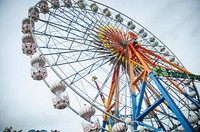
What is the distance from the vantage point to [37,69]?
11984mm

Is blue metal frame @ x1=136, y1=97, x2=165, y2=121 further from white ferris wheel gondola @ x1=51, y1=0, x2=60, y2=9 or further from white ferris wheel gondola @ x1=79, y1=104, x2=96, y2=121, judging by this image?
white ferris wheel gondola @ x1=51, y1=0, x2=60, y2=9

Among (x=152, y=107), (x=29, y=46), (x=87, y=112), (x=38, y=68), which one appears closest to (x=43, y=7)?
(x=29, y=46)

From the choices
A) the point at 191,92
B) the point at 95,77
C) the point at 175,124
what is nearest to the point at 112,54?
the point at 95,77

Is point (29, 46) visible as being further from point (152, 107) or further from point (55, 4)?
point (152, 107)

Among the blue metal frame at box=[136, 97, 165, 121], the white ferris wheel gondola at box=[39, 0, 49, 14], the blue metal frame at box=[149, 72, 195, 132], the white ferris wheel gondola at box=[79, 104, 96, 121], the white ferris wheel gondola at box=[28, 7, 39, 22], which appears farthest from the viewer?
the white ferris wheel gondola at box=[39, 0, 49, 14]

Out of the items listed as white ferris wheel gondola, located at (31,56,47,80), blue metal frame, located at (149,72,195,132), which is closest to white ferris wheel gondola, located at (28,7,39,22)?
white ferris wheel gondola, located at (31,56,47,80)

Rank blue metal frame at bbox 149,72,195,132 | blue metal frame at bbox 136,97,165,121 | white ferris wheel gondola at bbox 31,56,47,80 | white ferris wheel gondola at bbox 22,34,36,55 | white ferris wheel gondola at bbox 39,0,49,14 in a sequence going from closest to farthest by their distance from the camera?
blue metal frame at bbox 149,72,195,132 < blue metal frame at bbox 136,97,165,121 < white ferris wheel gondola at bbox 31,56,47,80 < white ferris wheel gondola at bbox 22,34,36,55 < white ferris wheel gondola at bbox 39,0,49,14

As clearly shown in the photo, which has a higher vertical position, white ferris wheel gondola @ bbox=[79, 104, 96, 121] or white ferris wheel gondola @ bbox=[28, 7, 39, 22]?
white ferris wheel gondola @ bbox=[28, 7, 39, 22]

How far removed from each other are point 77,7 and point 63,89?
8015 millimetres

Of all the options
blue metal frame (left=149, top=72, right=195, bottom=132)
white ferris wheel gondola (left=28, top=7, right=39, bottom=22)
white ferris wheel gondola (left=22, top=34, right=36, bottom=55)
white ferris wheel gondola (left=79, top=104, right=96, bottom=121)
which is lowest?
blue metal frame (left=149, top=72, right=195, bottom=132)

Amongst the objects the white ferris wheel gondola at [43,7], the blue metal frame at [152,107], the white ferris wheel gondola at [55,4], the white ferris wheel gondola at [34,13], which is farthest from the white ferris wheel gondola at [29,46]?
the blue metal frame at [152,107]

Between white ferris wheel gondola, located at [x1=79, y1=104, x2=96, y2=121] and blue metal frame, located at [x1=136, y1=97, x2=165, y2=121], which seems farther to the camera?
white ferris wheel gondola, located at [x1=79, y1=104, x2=96, y2=121]

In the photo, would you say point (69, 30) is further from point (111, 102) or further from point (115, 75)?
point (111, 102)

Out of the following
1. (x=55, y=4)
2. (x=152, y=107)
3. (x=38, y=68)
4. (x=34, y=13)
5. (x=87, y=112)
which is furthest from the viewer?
(x=55, y=4)
